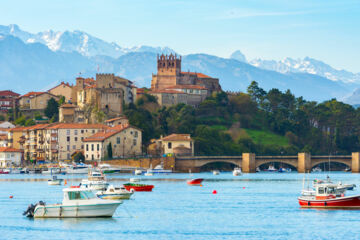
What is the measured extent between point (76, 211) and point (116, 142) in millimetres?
112282

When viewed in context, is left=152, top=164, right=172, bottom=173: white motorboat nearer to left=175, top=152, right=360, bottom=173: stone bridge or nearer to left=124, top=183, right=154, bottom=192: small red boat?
left=175, top=152, right=360, bottom=173: stone bridge

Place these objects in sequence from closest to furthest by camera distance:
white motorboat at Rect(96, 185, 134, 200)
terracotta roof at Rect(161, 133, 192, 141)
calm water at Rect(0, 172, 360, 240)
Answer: calm water at Rect(0, 172, 360, 240)
white motorboat at Rect(96, 185, 134, 200)
terracotta roof at Rect(161, 133, 192, 141)

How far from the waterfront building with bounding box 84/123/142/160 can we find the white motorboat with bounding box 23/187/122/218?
354 feet

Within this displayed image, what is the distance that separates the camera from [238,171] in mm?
176875

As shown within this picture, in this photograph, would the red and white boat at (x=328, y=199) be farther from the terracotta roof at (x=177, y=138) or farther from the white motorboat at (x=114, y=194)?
the terracotta roof at (x=177, y=138)

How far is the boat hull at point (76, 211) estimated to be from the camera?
71.3 metres

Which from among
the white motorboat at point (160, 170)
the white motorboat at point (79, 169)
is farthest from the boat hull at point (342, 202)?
the white motorboat at point (160, 170)

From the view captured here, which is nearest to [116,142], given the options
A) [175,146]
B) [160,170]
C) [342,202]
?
[160,170]

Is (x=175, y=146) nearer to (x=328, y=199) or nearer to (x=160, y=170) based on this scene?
(x=160, y=170)

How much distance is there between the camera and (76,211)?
2810 inches

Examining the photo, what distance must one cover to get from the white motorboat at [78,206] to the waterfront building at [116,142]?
10798cm

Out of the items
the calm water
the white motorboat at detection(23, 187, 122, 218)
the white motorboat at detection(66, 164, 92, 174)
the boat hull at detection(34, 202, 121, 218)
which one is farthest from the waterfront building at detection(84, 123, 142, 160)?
the white motorboat at detection(23, 187, 122, 218)

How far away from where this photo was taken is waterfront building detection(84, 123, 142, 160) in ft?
596

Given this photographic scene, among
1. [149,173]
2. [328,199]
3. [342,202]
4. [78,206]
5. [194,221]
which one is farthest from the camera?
[149,173]
